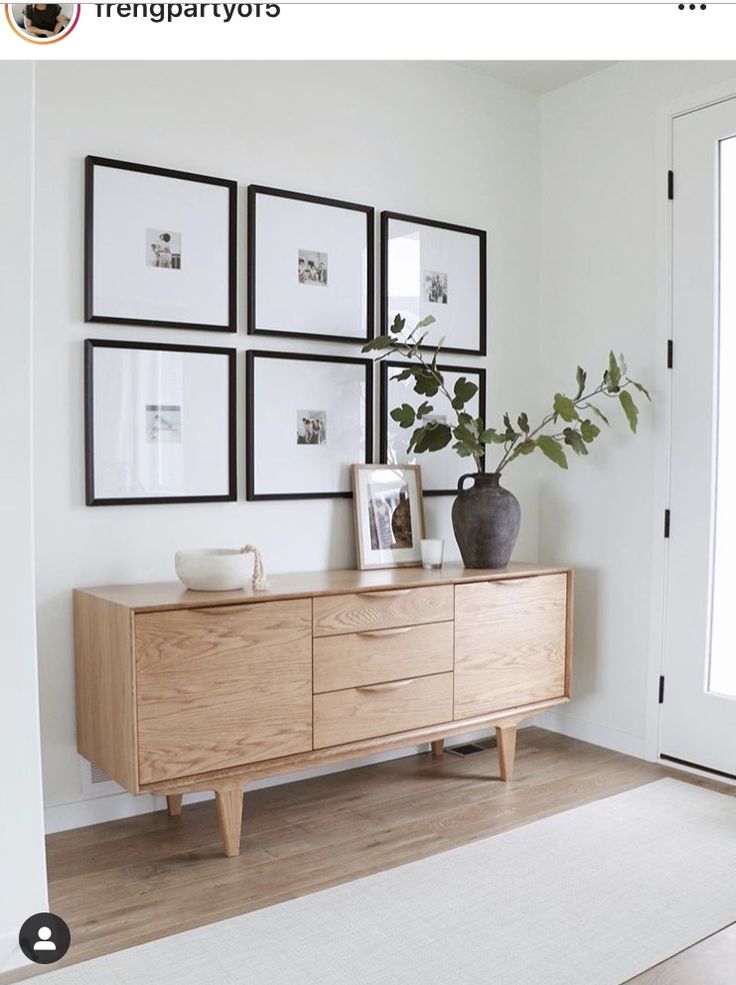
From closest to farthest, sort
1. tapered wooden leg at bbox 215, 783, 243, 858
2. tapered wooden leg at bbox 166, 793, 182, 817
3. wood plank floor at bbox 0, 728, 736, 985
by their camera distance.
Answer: wood plank floor at bbox 0, 728, 736, 985, tapered wooden leg at bbox 215, 783, 243, 858, tapered wooden leg at bbox 166, 793, 182, 817

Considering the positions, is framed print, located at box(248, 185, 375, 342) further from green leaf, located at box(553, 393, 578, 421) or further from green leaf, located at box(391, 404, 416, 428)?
green leaf, located at box(553, 393, 578, 421)

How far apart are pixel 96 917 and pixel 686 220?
2920 mm

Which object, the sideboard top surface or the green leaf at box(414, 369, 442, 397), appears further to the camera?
the green leaf at box(414, 369, 442, 397)

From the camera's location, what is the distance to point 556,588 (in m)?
3.36

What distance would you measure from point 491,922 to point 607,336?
2277 millimetres

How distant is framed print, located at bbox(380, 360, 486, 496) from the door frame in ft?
2.32

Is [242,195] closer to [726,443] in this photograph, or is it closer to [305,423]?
[305,423]

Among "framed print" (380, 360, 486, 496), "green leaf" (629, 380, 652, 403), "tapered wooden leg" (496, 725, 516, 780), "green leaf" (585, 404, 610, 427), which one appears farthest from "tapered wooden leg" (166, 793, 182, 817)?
"green leaf" (629, 380, 652, 403)

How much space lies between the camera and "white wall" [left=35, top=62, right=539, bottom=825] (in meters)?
2.70

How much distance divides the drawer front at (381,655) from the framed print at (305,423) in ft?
2.03

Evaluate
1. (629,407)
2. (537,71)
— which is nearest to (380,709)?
(629,407)

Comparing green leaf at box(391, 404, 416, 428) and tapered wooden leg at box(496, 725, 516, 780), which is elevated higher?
green leaf at box(391, 404, 416, 428)

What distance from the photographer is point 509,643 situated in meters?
3.20
